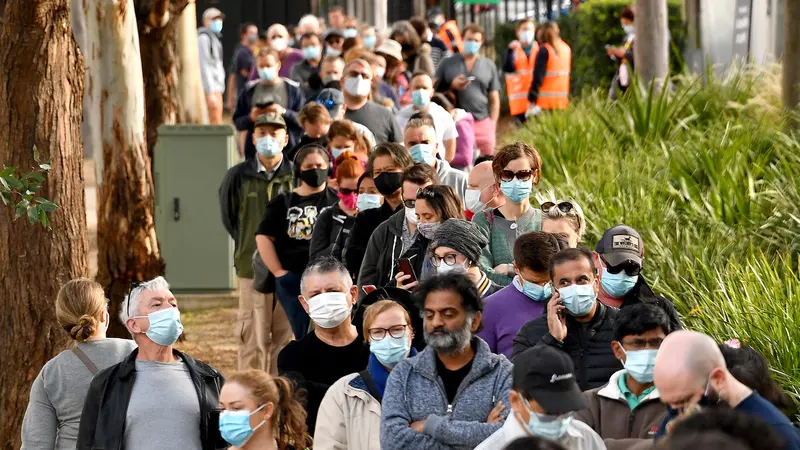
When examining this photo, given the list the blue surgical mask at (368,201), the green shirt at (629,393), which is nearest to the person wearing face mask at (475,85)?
the blue surgical mask at (368,201)

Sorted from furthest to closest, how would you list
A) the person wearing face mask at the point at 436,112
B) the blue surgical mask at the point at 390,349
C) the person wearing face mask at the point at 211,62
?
the person wearing face mask at the point at 211,62 → the person wearing face mask at the point at 436,112 → the blue surgical mask at the point at 390,349

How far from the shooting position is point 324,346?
7.24 m

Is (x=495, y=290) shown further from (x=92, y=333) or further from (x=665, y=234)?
(x=665, y=234)

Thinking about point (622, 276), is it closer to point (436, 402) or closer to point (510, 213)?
point (510, 213)

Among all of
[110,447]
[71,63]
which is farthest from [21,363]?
[110,447]

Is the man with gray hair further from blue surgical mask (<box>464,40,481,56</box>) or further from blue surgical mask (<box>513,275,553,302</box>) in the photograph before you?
blue surgical mask (<box>464,40,481,56</box>)

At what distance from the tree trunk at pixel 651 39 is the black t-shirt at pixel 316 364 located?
380 inches

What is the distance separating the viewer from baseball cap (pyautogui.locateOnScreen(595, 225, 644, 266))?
24.1 feet

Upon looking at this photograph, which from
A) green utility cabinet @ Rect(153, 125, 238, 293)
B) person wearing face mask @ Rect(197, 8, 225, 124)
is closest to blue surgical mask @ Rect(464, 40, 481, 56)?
green utility cabinet @ Rect(153, 125, 238, 293)

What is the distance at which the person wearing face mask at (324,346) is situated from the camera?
7066mm

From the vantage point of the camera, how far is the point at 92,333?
6.86 metres

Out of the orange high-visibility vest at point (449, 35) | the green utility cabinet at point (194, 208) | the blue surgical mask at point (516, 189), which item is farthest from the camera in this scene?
the orange high-visibility vest at point (449, 35)

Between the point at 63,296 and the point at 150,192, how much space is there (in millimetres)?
6075

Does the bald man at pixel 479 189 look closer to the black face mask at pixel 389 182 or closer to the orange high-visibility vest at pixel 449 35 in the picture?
the black face mask at pixel 389 182
